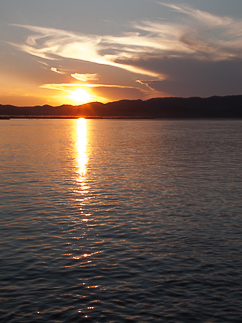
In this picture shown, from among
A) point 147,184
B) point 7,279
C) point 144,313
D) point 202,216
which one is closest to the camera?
point 144,313

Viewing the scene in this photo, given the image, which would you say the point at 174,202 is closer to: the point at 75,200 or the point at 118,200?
the point at 118,200

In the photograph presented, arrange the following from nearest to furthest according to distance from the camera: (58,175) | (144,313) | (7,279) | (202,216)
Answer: (144,313), (7,279), (202,216), (58,175)

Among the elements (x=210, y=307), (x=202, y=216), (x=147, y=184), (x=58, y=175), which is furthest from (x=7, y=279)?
(x=58, y=175)

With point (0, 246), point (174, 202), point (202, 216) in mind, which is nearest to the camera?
point (0, 246)

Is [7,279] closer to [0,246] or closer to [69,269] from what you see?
[69,269]

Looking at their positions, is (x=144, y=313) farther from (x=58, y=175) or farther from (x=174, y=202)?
(x=58, y=175)

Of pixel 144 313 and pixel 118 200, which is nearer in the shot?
pixel 144 313

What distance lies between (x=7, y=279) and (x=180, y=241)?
7.70 m

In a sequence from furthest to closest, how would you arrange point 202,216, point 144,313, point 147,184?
point 147,184
point 202,216
point 144,313

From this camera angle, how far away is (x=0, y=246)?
1680cm

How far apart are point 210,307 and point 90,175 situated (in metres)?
26.7

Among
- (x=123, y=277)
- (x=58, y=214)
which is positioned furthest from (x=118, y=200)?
(x=123, y=277)

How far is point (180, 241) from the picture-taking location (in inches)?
695

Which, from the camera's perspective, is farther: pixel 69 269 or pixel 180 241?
pixel 180 241
